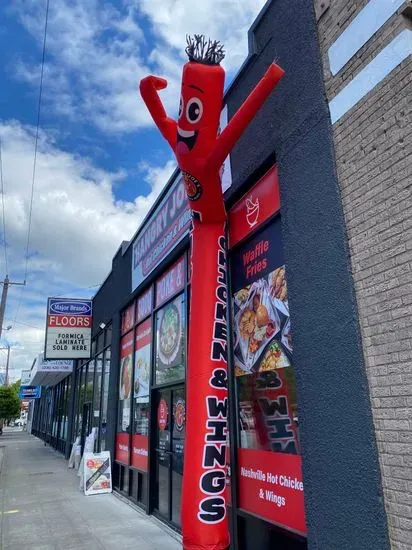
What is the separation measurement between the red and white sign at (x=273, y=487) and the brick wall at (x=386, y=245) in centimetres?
116

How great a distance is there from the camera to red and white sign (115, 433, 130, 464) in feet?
30.5

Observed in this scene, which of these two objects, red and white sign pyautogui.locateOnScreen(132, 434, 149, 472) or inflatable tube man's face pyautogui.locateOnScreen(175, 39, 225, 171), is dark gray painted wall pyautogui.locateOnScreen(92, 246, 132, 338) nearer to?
red and white sign pyautogui.locateOnScreen(132, 434, 149, 472)

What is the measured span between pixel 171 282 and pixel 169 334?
863 millimetres

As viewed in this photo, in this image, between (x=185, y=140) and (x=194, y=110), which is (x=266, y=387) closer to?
(x=185, y=140)

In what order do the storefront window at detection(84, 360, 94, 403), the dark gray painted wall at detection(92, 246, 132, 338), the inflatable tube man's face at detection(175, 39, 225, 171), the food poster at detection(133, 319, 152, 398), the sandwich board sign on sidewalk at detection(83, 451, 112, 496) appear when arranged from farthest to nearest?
1. the storefront window at detection(84, 360, 94, 403)
2. the dark gray painted wall at detection(92, 246, 132, 338)
3. the sandwich board sign on sidewalk at detection(83, 451, 112, 496)
4. the food poster at detection(133, 319, 152, 398)
5. the inflatable tube man's face at detection(175, 39, 225, 171)

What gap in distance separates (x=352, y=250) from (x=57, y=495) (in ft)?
29.4

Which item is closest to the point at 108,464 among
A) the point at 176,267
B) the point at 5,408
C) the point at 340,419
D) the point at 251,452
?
the point at 176,267

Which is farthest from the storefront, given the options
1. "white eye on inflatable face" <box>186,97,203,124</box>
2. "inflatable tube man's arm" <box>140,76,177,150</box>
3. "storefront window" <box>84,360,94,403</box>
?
"storefront window" <box>84,360,94,403</box>

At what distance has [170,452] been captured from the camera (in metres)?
6.92

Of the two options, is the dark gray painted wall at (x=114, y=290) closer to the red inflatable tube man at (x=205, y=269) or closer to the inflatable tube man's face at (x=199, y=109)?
the red inflatable tube man at (x=205, y=269)

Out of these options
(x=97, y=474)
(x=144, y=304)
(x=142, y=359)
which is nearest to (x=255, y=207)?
(x=144, y=304)

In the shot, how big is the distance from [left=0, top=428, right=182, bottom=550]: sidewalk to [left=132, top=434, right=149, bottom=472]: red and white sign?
75cm

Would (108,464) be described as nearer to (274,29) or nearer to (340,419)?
(340,419)

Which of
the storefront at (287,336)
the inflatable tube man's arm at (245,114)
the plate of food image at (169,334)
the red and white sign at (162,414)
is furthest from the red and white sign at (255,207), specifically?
the red and white sign at (162,414)
